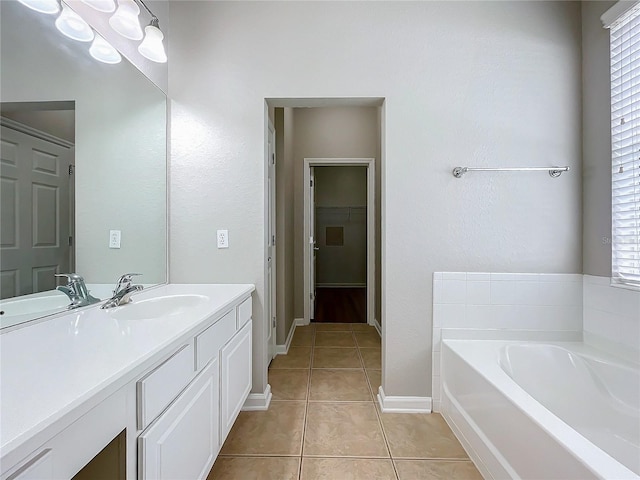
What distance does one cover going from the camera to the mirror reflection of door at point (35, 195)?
103cm

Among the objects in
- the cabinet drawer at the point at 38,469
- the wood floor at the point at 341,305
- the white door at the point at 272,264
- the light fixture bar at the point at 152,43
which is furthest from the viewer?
the wood floor at the point at 341,305

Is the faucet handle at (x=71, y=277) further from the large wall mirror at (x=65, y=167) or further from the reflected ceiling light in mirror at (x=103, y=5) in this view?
the reflected ceiling light in mirror at (x=103, y=5)

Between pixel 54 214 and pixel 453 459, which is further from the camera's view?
pixel 453 459

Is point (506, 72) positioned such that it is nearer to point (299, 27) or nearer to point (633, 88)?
point (633, 88)

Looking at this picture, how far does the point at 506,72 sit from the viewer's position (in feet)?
6.61

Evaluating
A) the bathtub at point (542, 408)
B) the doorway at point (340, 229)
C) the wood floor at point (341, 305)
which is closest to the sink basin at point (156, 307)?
the bathtub at point (542, 408)

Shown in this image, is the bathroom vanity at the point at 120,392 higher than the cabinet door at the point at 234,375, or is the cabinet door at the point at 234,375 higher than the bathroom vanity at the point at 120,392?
the bathroom vanity at the point at 120,392

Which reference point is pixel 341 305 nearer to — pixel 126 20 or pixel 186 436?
pixel 186 436

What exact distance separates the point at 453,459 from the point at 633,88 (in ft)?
7.09

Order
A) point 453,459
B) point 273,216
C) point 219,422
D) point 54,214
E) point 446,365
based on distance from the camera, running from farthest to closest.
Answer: point 273,216
point 446,365
point 453,459
point 219,422
point 54,214

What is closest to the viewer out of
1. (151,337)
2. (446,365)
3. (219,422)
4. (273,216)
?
(151,337)

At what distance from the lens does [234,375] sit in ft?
5.33

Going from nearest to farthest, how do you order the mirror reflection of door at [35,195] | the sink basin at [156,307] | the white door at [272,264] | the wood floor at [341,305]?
the mirror reflection of door at [35,195] → the sink basin at [156,307] → the white door at [272,264] → the wood floor at [341,305]

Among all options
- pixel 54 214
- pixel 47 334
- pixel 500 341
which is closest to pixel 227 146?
pixel 54 214
